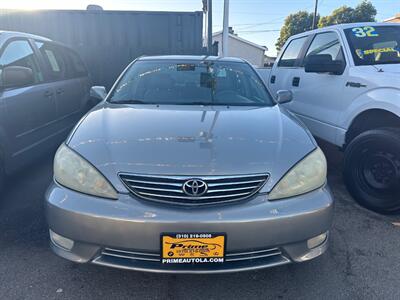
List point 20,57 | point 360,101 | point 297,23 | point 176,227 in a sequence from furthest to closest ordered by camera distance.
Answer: point 297,23 < point 20,57 < point 360,101 < point 176,227

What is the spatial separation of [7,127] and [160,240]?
2.20m

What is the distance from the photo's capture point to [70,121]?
15.3 feet

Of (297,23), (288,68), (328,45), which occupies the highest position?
(297,23)

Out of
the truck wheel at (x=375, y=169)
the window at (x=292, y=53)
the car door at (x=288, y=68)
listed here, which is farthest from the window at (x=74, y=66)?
the truck wheel at (x=375, y=169)

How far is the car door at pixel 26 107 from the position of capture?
3.21 metres

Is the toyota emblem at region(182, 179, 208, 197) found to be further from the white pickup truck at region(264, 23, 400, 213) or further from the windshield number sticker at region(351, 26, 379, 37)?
the windshield number sticker at region(351, 26, 379, 37)

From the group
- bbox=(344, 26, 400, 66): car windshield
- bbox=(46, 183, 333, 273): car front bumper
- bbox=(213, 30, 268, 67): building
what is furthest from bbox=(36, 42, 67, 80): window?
bbox=(213, 30, 268, 67): building

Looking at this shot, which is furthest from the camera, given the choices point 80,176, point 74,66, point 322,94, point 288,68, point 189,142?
point 74,66

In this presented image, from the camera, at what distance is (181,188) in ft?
6.01

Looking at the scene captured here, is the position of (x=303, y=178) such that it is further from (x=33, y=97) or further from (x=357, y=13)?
(x=357, y=13)

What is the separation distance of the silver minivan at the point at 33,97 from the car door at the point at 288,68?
3085 mm

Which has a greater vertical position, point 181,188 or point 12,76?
point 12,76

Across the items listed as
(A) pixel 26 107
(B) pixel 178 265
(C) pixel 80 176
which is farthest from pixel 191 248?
(A) pixel 26 107

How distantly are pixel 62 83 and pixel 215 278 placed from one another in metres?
3.43
